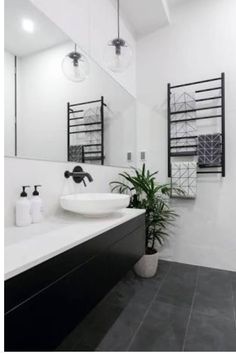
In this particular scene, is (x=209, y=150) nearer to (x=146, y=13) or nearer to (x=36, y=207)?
(x=146, y=13)

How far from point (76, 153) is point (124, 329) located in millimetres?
1275

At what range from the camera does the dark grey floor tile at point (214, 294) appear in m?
1.58

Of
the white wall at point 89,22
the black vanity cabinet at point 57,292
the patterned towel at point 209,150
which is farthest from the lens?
the patterned towel at point 209,150

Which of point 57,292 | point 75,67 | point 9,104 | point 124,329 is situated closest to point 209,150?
point 75,67

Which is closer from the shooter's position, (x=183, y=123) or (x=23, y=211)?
(x=23, y=211)

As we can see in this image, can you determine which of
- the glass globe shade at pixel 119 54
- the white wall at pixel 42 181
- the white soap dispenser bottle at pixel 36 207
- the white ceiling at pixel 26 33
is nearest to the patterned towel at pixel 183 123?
the glass globe shade at pixel 119 54

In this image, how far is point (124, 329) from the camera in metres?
1.37

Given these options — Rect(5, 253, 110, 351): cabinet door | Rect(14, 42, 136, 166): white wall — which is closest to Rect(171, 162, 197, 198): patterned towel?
Rect(14, 42, 136, 166): white wall

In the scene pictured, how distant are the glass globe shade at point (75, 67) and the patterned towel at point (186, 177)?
1310mm

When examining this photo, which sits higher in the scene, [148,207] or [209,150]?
[209,150]

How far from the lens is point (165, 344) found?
4.10ft

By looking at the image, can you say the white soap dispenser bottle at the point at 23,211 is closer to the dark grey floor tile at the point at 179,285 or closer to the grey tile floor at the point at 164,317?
the grey tile floor at the point at 164,317

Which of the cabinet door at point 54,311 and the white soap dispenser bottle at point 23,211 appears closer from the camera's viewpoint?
the cabinet door at point 54,311

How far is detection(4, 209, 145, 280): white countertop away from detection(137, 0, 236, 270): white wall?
4.27 ft
